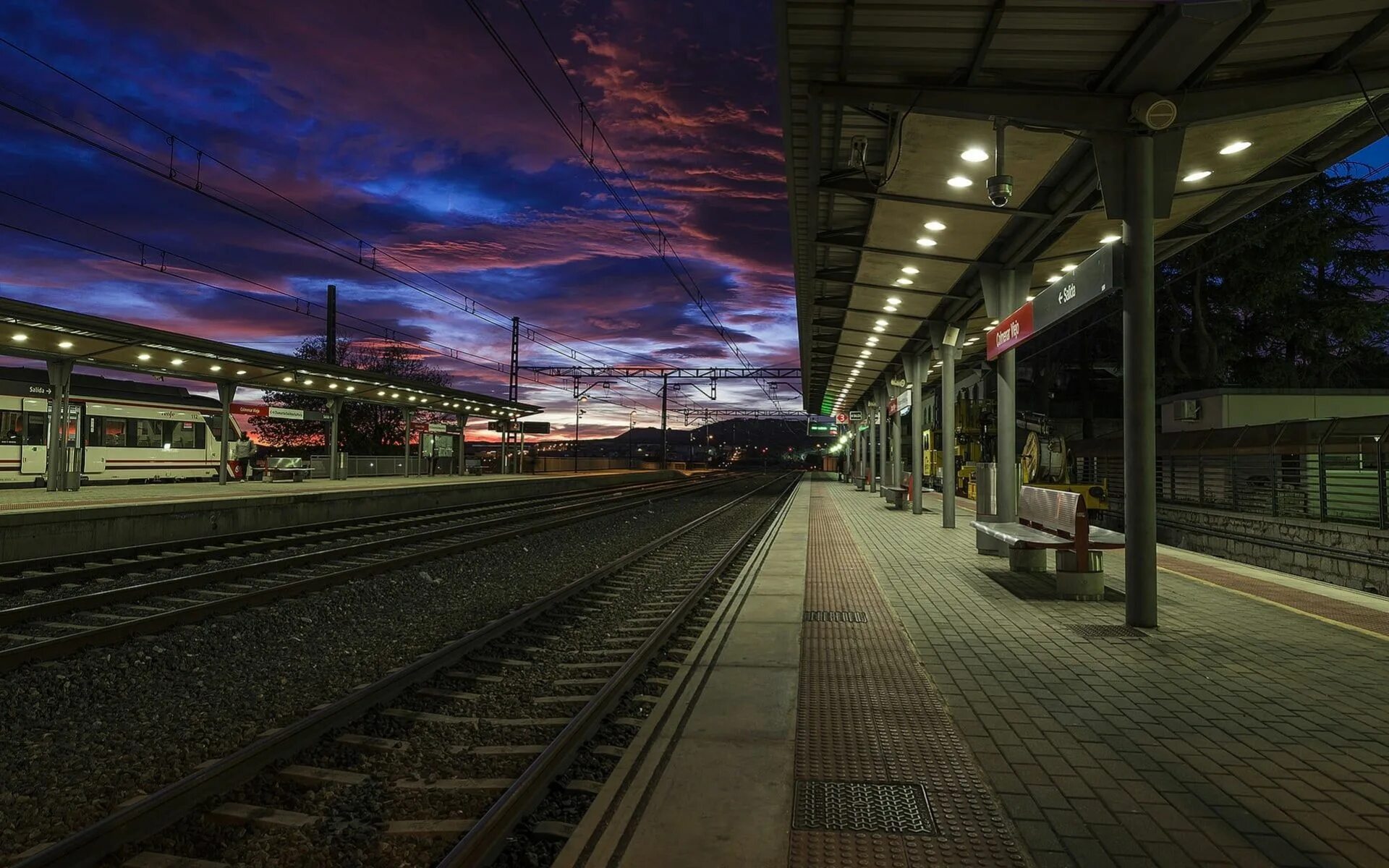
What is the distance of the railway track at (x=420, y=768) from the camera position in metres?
3.17

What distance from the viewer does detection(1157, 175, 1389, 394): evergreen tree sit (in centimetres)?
3197

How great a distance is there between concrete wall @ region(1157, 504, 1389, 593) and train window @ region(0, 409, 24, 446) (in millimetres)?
30591

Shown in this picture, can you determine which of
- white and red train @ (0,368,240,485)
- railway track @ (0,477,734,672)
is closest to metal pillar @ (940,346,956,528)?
railway track @ (0,477,734,672)

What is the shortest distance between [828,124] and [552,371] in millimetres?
42485

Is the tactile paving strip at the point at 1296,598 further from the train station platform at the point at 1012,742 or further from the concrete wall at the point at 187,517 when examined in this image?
the concrete wall at the point at 187,517

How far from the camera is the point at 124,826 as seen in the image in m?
3.15

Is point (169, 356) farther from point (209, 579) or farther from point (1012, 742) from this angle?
point (1012, 742)

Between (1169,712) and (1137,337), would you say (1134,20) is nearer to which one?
(1137,337)

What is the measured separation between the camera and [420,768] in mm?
4039

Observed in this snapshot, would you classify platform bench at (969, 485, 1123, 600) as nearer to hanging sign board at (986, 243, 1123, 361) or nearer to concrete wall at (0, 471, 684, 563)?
hanging sign board at (986, 243, 1123, 361)

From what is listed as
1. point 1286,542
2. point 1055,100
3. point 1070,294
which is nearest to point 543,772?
point 1070,294

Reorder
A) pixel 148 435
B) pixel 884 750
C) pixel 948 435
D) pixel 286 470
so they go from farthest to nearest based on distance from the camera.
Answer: pixel 286 470 < pixel 148 435 < pixel 948 435 < pixel 884 750

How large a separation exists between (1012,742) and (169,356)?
21.0m

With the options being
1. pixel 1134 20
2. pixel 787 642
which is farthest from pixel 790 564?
pixel 1134 20
